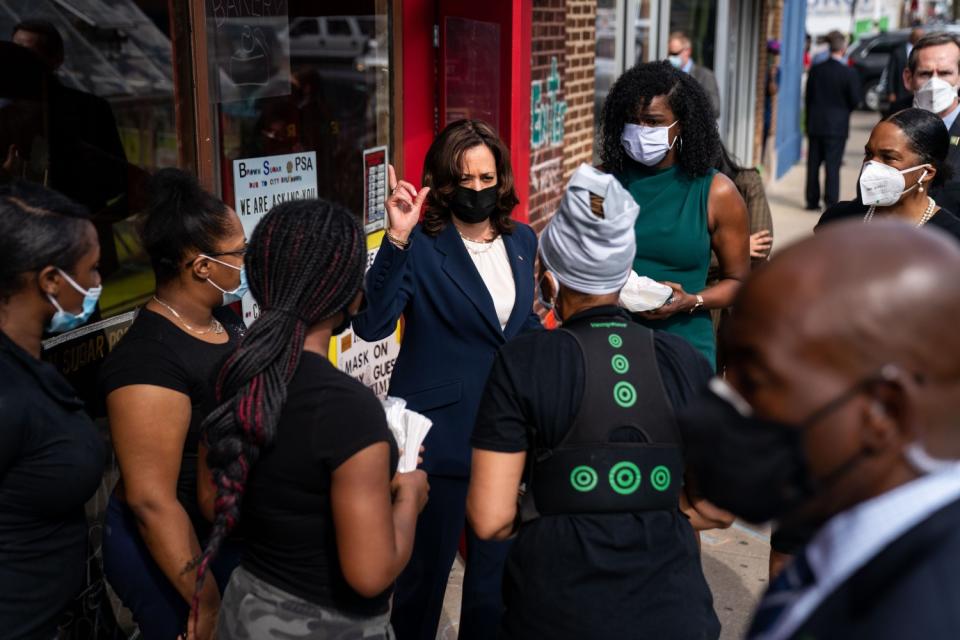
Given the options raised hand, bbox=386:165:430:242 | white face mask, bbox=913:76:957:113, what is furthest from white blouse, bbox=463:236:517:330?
white face mask, bbox=913:76:957:113

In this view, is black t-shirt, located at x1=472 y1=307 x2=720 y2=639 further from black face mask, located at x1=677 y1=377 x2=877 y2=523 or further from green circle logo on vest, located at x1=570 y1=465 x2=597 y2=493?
black face mask, located at x1=677 y1=377 x2=877 y2=523

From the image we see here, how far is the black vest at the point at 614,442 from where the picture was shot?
2359 millimetres

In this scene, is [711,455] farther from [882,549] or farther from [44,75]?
[44,75]

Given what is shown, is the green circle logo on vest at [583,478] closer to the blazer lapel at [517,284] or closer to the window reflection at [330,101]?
the blazer lapel at [517,284]

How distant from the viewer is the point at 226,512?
2.22 m

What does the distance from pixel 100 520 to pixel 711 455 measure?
2.96m

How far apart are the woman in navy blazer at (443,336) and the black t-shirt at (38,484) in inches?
46.9

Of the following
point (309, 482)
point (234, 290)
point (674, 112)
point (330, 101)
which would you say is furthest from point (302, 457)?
point (330, 101)

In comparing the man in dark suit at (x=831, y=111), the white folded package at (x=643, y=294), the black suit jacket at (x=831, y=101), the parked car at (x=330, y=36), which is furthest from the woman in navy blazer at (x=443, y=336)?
the black suit jacket at (x=831, y=101)

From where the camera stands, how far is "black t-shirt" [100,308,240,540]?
8.83 ft

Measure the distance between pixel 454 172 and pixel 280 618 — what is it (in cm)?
187

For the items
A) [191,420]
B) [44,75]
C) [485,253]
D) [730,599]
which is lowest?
[730,599]

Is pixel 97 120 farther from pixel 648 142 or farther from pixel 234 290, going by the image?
pixel 648 142

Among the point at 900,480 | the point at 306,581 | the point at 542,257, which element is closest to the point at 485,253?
the point at 542,257
